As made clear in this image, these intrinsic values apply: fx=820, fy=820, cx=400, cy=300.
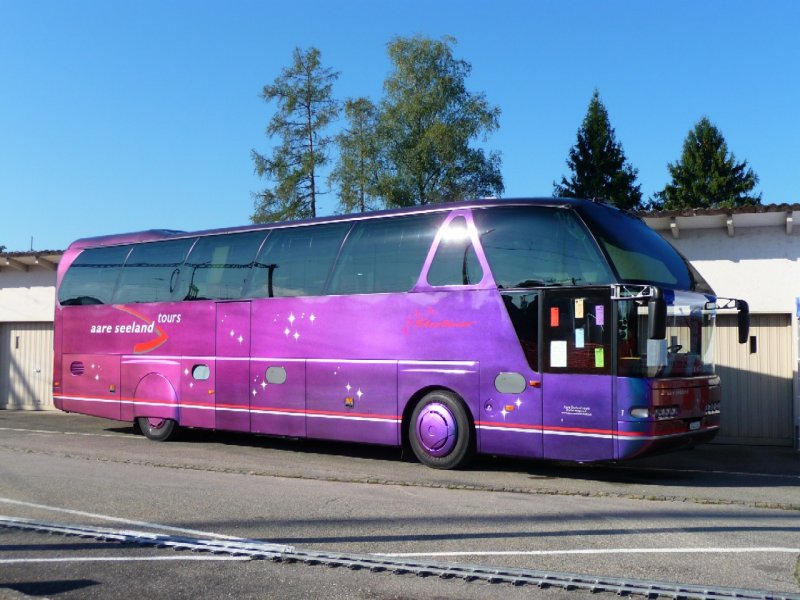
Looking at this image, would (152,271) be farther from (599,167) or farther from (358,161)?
(599,167)

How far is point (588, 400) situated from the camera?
10.2 meters

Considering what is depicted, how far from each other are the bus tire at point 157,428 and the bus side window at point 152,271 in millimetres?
2312

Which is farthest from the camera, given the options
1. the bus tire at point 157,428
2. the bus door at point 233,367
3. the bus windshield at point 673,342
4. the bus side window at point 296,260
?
the bus tire at point 157,428

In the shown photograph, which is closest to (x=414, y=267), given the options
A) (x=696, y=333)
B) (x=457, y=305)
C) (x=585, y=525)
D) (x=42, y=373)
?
(x=457, y=305)

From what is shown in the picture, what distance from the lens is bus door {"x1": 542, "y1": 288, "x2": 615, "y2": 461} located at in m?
10.1

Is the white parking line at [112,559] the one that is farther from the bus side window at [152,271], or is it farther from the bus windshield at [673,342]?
the bus side window at [152,271]

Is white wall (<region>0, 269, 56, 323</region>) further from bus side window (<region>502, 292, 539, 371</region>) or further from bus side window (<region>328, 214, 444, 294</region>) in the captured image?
Result: bus side window (<region>502, 292, 539, 371</region>)

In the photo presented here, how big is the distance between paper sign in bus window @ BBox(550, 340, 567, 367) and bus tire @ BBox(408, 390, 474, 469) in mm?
1581

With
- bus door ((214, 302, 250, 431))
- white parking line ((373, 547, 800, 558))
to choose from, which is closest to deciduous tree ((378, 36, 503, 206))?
bus door ((214, 302, 250, 431))

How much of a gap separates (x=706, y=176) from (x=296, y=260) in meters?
46.7

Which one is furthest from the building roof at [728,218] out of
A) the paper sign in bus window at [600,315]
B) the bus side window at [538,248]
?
the paper sign in bus window at [600,315]

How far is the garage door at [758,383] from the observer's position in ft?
51.2

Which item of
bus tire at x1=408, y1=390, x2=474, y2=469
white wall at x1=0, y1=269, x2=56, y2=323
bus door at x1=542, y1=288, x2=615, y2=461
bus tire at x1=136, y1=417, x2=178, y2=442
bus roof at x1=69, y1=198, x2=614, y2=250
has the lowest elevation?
bus tire at x1=136, y1=417, x2=178, y2=442

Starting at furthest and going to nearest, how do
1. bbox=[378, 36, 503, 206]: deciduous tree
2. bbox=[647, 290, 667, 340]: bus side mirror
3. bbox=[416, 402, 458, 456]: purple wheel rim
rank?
bbox=[378, 36, 503, 206]: deciduous tree, bbox=[416, 402, 458, 456]: purple wheel rim, bbox=[647, 290, 667, 340]: bus side mirror
